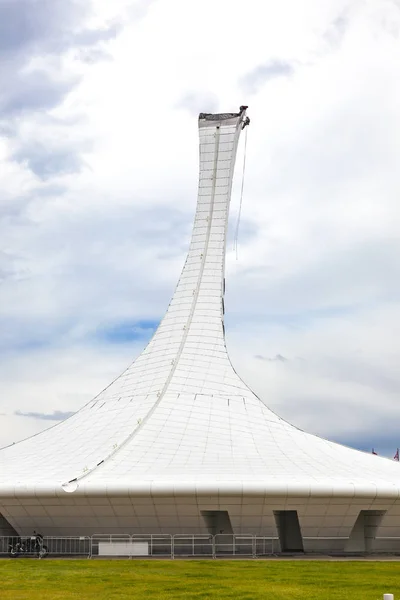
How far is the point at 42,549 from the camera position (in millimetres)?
22172

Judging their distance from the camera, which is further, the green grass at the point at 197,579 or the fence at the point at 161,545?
the fence at the point at 161,545

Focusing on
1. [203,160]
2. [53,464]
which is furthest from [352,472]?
[203,160]

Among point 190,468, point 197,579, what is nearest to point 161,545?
point 190,468

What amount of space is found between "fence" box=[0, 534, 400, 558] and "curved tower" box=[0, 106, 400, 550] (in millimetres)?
265

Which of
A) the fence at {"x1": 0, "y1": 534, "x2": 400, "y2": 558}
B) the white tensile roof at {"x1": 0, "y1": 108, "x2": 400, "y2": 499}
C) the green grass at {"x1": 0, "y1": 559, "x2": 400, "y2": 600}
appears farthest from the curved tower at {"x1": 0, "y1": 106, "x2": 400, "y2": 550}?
the green grass at {"x1": 0, "y1": 559, "x2": 400, "y2": 600}

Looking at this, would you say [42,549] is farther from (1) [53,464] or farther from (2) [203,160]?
(2) [203,160]

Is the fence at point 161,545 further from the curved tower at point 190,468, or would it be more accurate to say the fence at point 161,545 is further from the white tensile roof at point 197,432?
the white tensile roof at point 197,432

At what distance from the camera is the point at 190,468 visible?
916 inches

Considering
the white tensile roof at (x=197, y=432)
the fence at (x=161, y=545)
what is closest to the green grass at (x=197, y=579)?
the fence at (x=161, y=545)

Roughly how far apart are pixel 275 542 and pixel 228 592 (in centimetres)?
972

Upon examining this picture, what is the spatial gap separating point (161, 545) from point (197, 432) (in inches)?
163

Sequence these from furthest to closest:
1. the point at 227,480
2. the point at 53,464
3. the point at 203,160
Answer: the point at 203,160, the point at 53,464, the point at 227,480

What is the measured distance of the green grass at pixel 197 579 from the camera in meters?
14.1

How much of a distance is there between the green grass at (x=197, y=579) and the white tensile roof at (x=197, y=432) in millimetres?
2646
